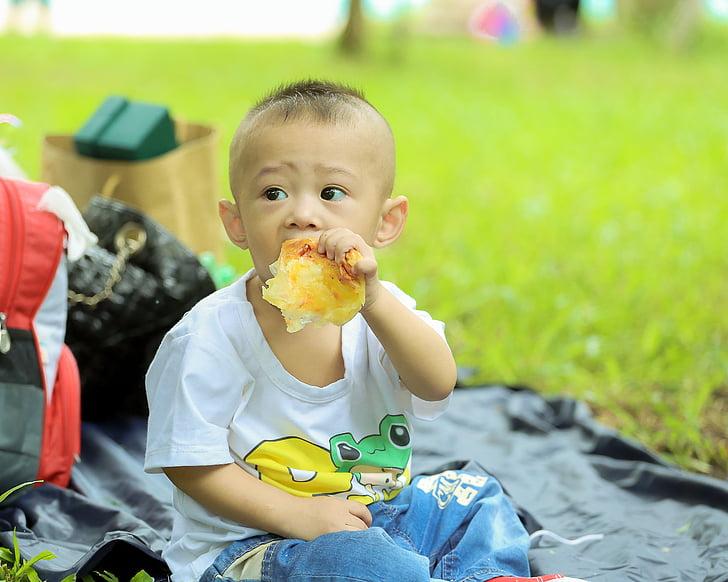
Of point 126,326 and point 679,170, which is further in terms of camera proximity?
point 679,170

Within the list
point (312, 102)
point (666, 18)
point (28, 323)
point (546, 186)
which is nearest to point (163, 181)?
point (28, 323)

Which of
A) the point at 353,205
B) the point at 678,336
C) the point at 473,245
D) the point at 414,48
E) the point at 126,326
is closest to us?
the point at 353,205

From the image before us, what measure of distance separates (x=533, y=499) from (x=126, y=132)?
1745 millimetres

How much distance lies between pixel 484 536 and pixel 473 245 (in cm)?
277

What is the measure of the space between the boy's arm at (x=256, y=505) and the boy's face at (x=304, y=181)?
379mm

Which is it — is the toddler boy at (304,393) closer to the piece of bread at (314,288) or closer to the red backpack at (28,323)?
the piece of bread at (314,288)

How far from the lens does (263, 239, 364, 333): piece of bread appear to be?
5.72 feet

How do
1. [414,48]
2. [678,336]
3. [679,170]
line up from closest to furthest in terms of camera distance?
[678,336], [679,170], [414,48]

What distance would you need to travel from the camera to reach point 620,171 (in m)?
6.13

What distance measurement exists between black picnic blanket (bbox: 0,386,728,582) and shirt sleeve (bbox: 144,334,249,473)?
0.35 meters

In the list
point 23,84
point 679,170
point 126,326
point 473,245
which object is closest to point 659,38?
point 679,170

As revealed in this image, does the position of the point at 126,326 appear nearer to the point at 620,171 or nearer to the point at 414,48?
the point at 620,171

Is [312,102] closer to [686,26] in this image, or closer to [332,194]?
[332,194]

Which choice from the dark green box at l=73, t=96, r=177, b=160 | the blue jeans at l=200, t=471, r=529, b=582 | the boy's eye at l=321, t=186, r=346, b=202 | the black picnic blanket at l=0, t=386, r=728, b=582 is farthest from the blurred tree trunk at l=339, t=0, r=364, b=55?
the boy's eye at l=321, t=186, r=346, b=202
